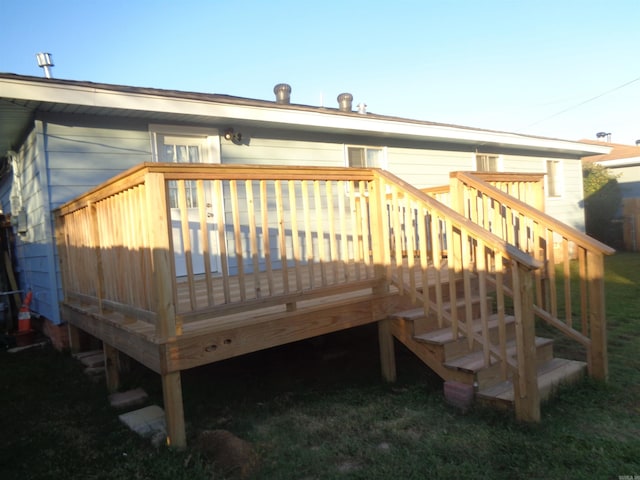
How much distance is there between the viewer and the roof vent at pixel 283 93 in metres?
8.93

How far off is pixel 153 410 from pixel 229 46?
1165cm

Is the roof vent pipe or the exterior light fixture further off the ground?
the roof vent pipe

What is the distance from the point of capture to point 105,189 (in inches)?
131

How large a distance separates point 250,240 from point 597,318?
10.1 feet

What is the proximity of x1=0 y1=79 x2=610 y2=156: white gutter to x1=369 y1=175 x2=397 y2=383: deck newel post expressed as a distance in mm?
2681

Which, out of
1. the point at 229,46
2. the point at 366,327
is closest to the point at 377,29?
the point at 229,46

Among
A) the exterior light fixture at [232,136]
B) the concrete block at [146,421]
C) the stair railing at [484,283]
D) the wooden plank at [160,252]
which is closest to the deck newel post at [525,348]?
the stair railing at [484,283]

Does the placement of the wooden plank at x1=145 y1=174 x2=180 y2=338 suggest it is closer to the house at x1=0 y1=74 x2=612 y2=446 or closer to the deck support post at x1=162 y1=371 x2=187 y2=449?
the house at x1=0 y1=74 x2=612 y2=446

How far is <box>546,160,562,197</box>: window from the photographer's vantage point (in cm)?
1174

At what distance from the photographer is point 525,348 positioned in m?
2.80

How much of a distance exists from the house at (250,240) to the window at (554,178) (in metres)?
5.62

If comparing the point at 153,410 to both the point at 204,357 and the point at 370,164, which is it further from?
the point at 370,164

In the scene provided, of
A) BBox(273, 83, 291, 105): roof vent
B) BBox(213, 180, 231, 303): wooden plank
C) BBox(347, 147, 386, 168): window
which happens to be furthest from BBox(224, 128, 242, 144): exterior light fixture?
BBox(213, 180, 231, 303): wooden plank

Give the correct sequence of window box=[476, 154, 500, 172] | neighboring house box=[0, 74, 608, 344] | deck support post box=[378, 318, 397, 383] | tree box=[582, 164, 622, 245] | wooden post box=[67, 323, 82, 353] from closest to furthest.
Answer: deck support post box=[378, 318, 397, 383], neighboring house box=[0, 74, 608, 344], wooden post box=[67, 323, 82, 353], window box=[476, 154, 500, 172], tree box=[582, 164, 622, 245]
